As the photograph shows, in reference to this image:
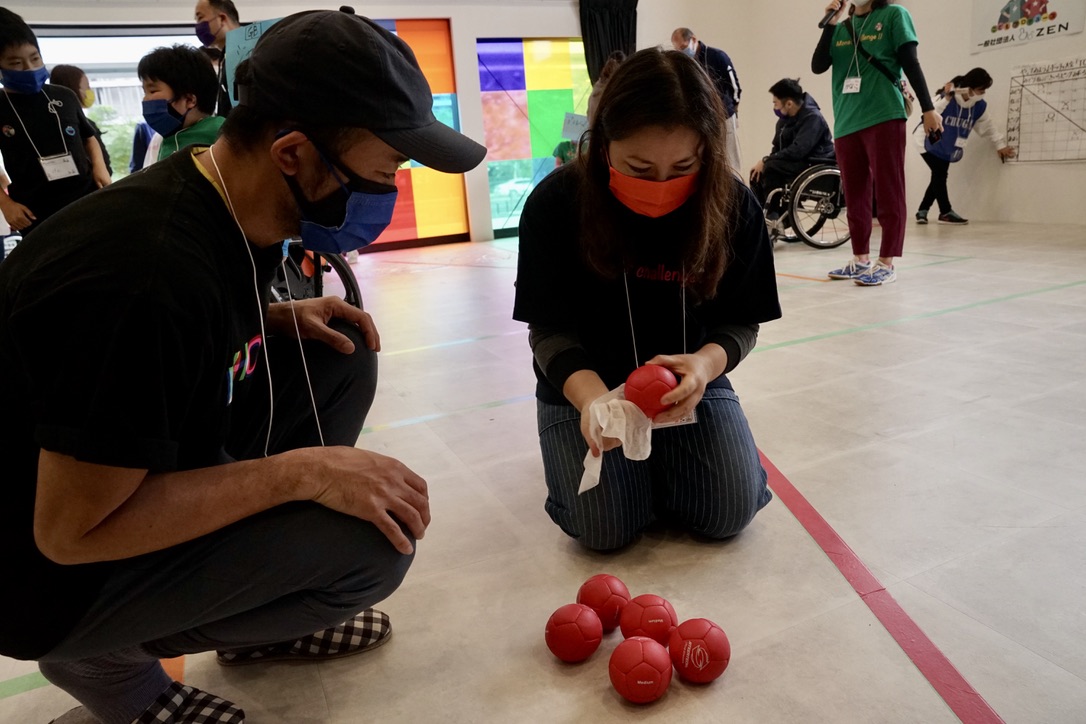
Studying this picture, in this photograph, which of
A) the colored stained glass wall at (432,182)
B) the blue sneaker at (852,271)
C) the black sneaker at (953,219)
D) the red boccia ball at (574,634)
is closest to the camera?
the red boccia ball at (574,634)

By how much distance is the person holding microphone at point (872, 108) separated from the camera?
4219 mm

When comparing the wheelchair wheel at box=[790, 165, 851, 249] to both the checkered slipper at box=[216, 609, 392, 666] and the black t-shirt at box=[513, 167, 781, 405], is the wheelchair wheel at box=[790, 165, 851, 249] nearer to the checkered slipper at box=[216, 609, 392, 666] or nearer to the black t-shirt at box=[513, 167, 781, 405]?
the black t-shirt at box=[513, 167, 781, 405]

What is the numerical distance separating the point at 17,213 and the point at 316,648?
331 cm

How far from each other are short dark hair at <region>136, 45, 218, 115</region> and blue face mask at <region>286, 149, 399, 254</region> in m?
2.20

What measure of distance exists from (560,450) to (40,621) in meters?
1.06

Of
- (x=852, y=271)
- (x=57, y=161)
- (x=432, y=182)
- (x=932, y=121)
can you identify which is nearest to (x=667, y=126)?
(x=57, y=161)

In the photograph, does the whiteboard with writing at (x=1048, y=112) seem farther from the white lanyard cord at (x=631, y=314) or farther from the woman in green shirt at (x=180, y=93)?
the woman in green shirt at (x=180, y=93)

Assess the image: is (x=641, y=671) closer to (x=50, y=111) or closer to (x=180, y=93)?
(x=180, y=93)

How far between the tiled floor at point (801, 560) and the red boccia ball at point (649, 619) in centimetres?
6

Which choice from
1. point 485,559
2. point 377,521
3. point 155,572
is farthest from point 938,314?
point 155,572

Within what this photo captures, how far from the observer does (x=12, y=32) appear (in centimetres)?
313

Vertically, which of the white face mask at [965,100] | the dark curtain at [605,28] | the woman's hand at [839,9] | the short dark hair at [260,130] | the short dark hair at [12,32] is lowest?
the short dark hair at [260,130]

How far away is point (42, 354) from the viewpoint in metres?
0.83

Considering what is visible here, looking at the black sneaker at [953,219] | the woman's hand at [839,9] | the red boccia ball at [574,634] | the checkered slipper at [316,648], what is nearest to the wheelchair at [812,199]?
the woman's hand at [839,9]
